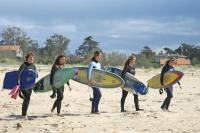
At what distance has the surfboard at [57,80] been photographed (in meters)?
Result: 11.4

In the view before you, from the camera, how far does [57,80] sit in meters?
11.4

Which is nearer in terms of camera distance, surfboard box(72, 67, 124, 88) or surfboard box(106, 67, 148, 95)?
surfboard box(72, 67, 124, 88)

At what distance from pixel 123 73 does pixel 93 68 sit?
0.93 meters

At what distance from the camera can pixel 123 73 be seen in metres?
12.5

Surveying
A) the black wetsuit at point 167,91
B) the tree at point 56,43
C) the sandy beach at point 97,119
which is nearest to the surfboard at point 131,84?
the black wetsuit at point 167,91

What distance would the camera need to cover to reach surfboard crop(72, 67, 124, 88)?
12.0m

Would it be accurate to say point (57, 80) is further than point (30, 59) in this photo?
Yes

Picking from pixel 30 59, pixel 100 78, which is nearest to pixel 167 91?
pixel 100 78

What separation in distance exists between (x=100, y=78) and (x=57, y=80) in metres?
1.17

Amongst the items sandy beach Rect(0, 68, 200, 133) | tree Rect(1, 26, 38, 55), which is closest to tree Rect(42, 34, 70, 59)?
tree Rect(1, 26, 38, 55)

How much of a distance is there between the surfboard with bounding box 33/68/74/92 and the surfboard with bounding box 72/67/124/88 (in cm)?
38

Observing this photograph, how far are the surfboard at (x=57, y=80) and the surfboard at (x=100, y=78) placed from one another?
1.25 ft

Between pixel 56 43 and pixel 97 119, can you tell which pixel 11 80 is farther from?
pixel 56 43

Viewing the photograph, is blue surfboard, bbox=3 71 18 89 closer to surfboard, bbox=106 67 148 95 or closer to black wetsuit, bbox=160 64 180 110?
surfboard, bbox=106 67 148 95
